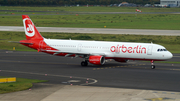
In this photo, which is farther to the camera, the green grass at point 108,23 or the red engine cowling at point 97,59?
the green grass at point 108,23

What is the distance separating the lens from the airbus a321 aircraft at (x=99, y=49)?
49.5m

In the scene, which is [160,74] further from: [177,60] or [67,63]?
[67,63]

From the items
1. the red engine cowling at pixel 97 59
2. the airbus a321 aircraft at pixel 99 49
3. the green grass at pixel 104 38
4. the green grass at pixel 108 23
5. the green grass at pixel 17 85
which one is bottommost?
the green grass at pixel 17 85

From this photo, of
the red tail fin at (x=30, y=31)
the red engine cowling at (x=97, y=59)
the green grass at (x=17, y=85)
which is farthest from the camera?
the red tail fin at (x=30, y=31)

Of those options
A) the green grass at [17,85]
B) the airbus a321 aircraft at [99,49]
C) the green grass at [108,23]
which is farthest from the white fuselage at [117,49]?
the green grass at [108,23]

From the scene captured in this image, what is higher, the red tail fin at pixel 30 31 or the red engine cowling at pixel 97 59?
the red tail fin at pixel 30 31

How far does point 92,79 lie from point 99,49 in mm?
12439

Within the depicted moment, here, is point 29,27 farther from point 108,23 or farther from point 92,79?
point 108,23

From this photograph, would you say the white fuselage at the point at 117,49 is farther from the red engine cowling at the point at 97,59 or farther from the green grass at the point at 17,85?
the green grass at the point at 17,85

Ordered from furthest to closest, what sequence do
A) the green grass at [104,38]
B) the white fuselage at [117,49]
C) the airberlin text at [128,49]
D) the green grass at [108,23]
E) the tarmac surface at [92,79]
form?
the green grass at [108,23], the green grass at [104,38], the airberlin text at [128,49], the white fuselage at [117,49], the tarmac surface at [92,79]

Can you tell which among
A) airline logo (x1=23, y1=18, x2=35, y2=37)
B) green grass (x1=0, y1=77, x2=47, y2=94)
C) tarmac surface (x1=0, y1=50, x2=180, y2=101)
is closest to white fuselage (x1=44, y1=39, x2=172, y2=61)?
tarmac surface (x1=0, y1=50, x2=180, y2=101)

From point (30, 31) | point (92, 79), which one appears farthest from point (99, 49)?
point (30, 31)

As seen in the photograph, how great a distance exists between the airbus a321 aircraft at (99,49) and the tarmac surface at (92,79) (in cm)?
179

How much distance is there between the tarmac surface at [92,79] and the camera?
3162 cm
